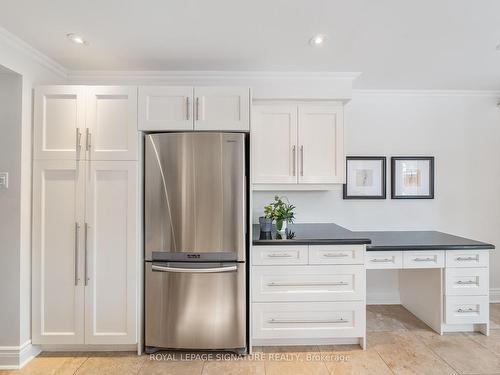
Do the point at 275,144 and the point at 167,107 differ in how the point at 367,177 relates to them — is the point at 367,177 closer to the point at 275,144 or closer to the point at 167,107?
the point at 275,144

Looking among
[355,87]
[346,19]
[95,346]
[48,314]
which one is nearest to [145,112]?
[346,19]

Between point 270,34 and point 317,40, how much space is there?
0.36 meters

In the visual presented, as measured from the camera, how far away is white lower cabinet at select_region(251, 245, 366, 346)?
234 centimetres

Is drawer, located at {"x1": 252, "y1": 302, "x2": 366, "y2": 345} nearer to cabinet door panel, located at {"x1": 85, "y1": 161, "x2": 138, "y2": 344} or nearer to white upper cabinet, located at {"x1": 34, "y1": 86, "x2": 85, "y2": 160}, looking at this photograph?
cabinet door panel, located at {"x1": 85, "y1": 161, "x2": 138, "y2": 344}

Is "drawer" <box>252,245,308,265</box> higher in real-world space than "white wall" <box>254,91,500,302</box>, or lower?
lower

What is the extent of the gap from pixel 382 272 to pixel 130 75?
11.0ft

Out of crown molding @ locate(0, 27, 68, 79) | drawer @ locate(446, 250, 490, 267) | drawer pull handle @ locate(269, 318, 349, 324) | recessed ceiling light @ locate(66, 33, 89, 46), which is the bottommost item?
drawer pull handle @ locate(269, 318, 349, 324)

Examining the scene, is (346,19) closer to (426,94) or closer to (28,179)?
(426,94)

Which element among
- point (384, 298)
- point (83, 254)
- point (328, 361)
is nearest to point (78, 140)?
point (83, 254)

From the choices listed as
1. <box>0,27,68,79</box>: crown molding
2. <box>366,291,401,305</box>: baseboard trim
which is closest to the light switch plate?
<box>0,27,68,79</box>: crown molding

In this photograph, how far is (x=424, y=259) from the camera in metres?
2.51

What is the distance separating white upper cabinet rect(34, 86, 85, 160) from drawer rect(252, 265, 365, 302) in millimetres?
1733

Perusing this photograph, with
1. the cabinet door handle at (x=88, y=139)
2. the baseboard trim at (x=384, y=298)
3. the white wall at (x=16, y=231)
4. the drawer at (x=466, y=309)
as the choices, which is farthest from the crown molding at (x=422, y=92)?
the white wall at (x=16, y=231)

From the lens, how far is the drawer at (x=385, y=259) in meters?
2.49
